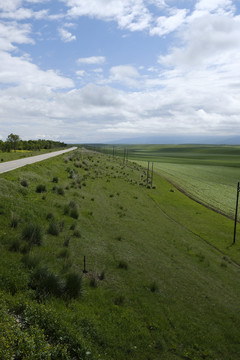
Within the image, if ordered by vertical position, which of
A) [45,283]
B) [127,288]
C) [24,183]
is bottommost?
[127,288]

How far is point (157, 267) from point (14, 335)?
15320 millimetres

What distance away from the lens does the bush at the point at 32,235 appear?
53.7 ft

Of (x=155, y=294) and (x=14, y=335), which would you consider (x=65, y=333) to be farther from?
(x=155, y=294)

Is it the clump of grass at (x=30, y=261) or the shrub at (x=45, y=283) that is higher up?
the clump of grass at (x=30, y=261)

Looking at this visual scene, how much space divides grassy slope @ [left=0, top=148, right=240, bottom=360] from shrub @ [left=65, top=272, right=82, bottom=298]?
45cm

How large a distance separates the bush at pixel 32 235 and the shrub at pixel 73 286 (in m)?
4.71

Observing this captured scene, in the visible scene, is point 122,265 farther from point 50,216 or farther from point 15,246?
point 50,216

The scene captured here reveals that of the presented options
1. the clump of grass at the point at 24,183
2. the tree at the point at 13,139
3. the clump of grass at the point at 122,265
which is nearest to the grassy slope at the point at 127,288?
the clump of grass at the point at 122,265

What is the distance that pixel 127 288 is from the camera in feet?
51.3

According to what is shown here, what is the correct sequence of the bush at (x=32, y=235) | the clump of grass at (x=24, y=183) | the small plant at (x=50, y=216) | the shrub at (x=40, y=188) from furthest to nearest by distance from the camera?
the shrub at (x=40, y=188), the clump of grass at (x=24, y=183), the small plant at (x=50, y=216), the bush at (x=32, y=235)

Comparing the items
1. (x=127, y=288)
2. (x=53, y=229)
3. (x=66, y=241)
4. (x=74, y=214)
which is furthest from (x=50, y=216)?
(x=127, y=288)

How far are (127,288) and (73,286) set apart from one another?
4.52m

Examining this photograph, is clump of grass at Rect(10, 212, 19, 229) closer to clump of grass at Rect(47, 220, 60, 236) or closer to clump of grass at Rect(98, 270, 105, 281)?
clump of grass at Rect(47, 220, 60, 236)

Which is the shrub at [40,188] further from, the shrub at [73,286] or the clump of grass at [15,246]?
the shrub at [73,286]
